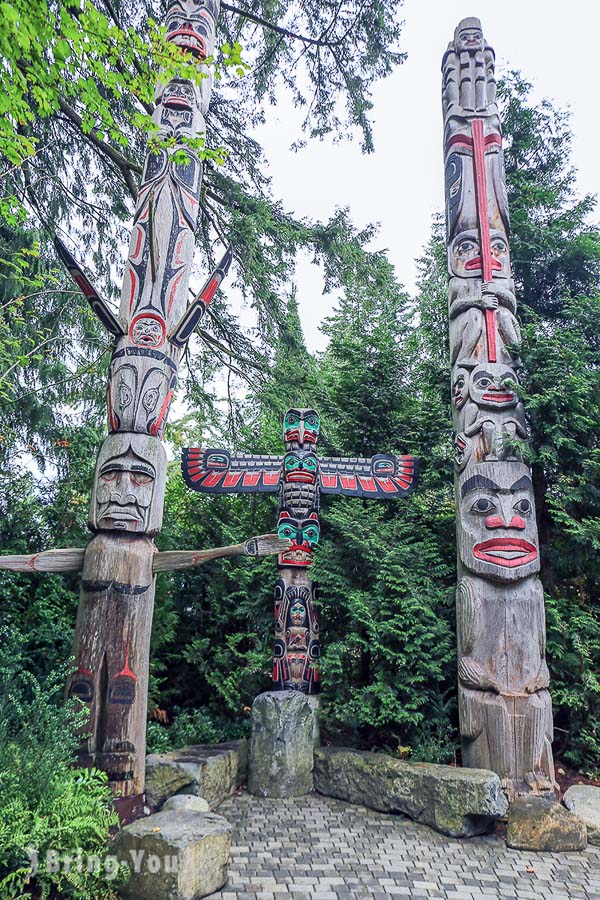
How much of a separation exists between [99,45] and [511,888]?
5.48m

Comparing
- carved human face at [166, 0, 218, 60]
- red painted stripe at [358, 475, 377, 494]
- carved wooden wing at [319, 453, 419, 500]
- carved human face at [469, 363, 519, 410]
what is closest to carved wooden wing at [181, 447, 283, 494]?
carved wooden wing at [319, 453, 419, 500]

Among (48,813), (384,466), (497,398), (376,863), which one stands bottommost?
(376,863)

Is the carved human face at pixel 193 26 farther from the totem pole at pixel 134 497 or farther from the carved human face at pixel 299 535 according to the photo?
the carved human face at pixel 299 535

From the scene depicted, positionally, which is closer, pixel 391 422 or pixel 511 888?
pixel 511 888

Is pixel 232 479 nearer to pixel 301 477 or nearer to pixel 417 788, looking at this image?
pixel 301 477

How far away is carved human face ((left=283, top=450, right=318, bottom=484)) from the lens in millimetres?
6648

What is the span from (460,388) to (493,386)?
1.07ft

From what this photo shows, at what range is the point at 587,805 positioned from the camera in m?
4.80

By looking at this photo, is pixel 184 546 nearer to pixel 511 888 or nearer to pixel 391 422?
pixel 391 422

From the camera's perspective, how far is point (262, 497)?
26.6 feet

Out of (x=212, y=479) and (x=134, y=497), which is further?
(x=212, y=479)

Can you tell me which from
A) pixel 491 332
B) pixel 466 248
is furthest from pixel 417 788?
pixel 466 248

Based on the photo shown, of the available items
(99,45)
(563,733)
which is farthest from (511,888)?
(99,45)

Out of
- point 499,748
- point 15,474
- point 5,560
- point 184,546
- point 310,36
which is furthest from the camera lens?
point 310,36
